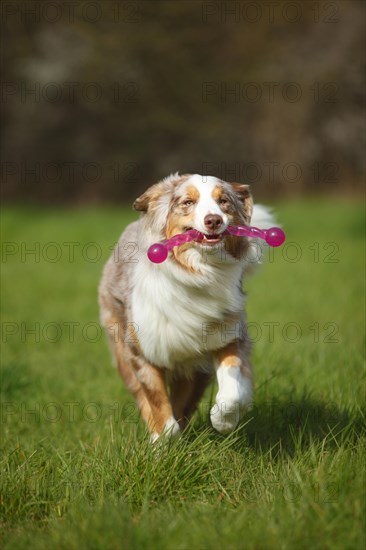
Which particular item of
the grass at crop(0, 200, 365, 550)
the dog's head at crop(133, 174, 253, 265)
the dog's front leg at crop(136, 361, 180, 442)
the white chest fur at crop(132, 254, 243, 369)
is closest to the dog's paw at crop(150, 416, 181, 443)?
the dog's front leg at crop(136, 361, 180, 442)

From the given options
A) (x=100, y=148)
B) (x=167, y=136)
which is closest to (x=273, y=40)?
(x=167, y=136)

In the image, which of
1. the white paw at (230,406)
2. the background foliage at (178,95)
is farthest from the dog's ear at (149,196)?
the background foliage at (178,95)

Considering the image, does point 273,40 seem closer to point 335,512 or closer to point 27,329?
point 27,329

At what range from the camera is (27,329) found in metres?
8.76

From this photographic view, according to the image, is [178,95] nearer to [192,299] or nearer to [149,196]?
[149,196]

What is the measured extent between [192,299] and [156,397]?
0.65 metres

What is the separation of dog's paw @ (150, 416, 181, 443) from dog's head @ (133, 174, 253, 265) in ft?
3.12

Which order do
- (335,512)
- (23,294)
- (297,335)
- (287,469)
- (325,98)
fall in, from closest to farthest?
(335,512), (287,469), (297,335), (23,294), (325,98)

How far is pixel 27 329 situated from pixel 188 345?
16.3 ft

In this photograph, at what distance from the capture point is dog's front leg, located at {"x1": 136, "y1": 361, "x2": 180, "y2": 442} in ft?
14.0

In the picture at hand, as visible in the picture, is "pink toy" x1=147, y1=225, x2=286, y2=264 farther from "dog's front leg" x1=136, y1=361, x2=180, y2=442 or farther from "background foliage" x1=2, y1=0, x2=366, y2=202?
"background foliage" x1=2, y1=0, x2=366, y2=202

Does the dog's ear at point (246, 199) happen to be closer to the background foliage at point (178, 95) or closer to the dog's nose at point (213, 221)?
the dog's nose at point (213, 221)

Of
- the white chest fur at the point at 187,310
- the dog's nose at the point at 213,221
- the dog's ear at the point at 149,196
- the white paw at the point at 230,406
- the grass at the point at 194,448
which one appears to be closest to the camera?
the grass at the point at 194,448

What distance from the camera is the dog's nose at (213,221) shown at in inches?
150
